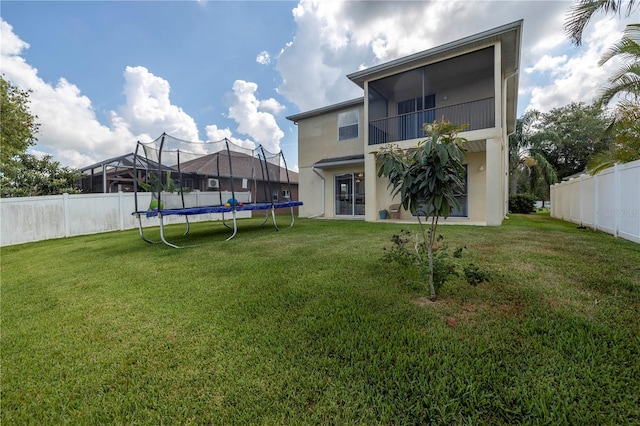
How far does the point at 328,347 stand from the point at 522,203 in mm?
19540

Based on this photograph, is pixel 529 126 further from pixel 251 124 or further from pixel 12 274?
pixel 12 274

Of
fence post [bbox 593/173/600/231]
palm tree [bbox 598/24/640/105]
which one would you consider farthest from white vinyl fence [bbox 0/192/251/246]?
fence post [bbox 593/173/600/231]

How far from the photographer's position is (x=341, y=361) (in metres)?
1.95

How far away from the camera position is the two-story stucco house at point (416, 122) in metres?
8.30

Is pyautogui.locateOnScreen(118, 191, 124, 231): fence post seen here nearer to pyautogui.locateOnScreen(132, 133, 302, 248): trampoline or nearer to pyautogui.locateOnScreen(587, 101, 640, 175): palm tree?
pyautogui.locateOnScreen(132, 133, 302, 248): trampoline

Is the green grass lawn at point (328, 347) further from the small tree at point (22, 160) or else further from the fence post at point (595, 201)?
the small tree at point (22, 160)

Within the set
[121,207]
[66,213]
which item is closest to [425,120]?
[121,207]

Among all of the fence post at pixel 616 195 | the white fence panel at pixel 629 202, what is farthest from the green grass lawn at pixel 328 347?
the fence post at pixel 616 195

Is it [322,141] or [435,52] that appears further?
[322,141]

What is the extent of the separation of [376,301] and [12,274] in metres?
6.71

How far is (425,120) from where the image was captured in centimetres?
1031

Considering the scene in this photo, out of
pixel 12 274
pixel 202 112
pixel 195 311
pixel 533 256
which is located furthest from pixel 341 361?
pixel 202 112

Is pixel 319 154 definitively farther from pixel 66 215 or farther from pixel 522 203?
pixel 522 203

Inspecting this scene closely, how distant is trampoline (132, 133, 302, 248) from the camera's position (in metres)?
6.85
